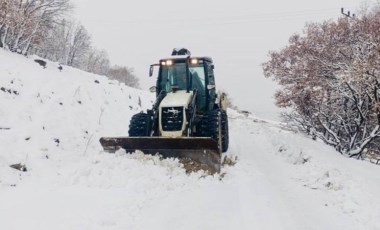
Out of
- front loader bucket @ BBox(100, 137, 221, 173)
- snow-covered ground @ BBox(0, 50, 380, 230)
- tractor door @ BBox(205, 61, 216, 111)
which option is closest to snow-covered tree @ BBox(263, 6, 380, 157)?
snow-covered ground @ BBox(0, 50, 380, 230)

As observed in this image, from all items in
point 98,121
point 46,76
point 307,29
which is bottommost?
point 98,121

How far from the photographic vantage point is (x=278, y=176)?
9.76 meters

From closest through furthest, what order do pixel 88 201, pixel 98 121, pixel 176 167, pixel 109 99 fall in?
pixel 88 201, pixel 176 167, pixel 98 121, pixel 109 99

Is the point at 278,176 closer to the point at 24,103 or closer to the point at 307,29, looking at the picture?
the point at 24,103

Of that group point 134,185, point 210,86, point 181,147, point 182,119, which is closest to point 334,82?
point 210,86

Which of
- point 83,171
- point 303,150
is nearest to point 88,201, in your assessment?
point 83,171

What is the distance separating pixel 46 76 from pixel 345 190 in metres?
11.2

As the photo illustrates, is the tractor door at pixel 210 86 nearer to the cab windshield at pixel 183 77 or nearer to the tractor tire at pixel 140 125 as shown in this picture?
the cab windshield at pixel 183 77

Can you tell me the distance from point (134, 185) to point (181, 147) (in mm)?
1738

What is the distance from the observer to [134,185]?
7195mm

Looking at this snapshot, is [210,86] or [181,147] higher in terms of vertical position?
[210,86]

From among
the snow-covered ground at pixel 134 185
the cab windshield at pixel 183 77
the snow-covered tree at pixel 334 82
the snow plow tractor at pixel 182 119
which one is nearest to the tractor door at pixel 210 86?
the snow plow tractor at pixel 182 119

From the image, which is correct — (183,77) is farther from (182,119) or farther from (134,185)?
(134,185)

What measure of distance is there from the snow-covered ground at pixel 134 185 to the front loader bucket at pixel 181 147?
0.89ft
